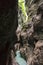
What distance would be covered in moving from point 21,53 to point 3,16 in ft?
12.3

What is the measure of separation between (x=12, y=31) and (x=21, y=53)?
142 inches

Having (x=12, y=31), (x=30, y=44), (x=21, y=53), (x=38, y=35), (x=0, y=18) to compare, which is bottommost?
(x=21, y=53)

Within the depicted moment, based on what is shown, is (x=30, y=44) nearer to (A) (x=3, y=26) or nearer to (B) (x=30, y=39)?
(B) (x=30, y=39)

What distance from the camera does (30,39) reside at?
4.27 meters

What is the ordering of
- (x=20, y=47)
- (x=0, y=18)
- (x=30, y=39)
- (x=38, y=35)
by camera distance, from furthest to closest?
(x=20, y=47) < (x=30, y=39) < (x=38, y=35) < (x=0, y=18)

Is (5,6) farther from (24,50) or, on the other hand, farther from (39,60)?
(24,50)

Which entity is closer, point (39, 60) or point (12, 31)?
point (12, 31)

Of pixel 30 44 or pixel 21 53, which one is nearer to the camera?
pixel 30 44

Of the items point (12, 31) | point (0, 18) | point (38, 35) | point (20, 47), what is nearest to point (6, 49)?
point (12, 31)

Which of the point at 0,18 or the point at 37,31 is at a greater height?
the point at 0,18

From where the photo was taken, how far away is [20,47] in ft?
17.0

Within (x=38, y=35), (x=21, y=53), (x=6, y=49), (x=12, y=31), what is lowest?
(x=21, y=53)

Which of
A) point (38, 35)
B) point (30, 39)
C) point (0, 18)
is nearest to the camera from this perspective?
point (0, 18)

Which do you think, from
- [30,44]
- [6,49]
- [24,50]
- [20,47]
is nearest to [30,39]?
[30,44]
